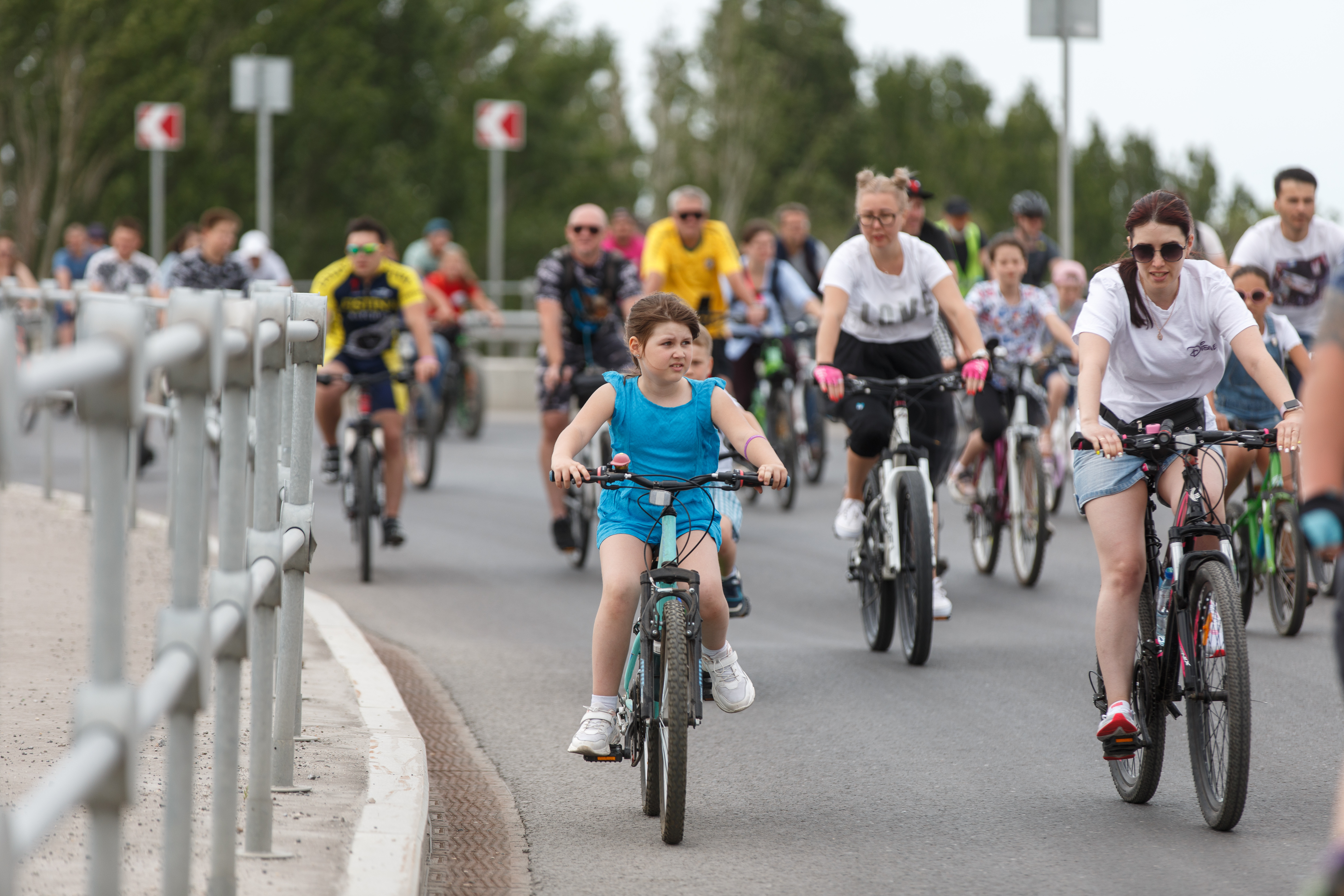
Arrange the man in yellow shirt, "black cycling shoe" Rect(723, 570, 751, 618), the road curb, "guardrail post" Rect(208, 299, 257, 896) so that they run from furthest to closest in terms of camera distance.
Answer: the man in yellow shirt < "black cycling shoe" Rect(723, 570, 751, 618) < the road curb < "guardrail post" Rect(208, 299, 257, 896)

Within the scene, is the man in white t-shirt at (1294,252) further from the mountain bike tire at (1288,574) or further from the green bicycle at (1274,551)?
the mountain bike tire at (1288,574)

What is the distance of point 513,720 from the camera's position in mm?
6941

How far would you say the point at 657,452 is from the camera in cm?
573

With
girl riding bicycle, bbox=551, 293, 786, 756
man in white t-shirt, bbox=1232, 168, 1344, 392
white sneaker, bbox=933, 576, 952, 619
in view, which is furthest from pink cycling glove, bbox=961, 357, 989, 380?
man in white t-shirt, bbox=1232, 168, 1344, 392

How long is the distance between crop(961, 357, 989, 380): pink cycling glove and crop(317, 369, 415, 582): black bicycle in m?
3.94

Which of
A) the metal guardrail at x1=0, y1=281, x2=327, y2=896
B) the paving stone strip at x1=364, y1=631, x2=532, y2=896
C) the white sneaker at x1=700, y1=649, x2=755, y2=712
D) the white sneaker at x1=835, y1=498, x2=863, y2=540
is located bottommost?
the paving stone strip at x1=364, y1=631, x2=532, y2=896

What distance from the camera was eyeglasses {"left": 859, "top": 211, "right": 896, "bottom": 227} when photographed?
821 centimetres

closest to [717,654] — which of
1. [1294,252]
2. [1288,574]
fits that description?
[1288,574]

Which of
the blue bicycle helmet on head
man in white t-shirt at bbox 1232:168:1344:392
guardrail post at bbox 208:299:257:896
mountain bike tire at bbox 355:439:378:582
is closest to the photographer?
guardrail post at bbox 208:299:257:896

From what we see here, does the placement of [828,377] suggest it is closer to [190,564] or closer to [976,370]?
[976,370]

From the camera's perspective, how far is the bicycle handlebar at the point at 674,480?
17.3 feet

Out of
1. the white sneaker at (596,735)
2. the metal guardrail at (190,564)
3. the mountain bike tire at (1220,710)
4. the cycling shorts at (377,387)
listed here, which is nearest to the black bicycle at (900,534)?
the mountain bike tire at (1220,710)

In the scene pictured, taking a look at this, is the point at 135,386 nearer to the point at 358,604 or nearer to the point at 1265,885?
the point at 1265,885

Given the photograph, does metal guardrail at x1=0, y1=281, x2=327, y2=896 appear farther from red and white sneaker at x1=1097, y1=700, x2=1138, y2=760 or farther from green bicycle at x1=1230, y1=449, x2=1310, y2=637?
green bicycle at x1=1230, y1=449, x2=1310, y2=637
